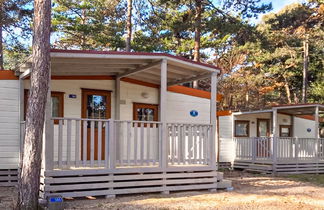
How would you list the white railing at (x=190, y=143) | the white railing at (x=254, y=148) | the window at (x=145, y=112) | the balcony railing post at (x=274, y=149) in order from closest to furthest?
1. the white railing at (x=190, y=143)
2. the window at (x=145, y=112)
3. the balcony railing post at (x=274, y=149)
4. the white railing at (x=254, y=148)

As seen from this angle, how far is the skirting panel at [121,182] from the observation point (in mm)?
6596

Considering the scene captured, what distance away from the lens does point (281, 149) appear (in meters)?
13.0

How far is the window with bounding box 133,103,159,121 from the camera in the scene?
10.1 m

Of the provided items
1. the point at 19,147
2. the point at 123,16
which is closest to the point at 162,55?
the point at 19,147

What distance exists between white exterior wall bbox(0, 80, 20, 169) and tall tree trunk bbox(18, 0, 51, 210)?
3.33m

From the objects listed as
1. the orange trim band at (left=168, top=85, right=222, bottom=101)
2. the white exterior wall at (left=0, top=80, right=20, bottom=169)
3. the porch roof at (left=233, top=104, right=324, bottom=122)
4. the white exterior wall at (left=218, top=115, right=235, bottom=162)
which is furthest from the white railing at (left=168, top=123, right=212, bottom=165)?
the white exterior wall at (left=218, top=115, right=235, bottom=162)

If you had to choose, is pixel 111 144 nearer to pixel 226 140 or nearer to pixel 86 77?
pixel 86 77

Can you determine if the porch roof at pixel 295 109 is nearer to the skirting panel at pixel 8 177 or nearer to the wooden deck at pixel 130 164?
the wooden deck at pixel 130 164

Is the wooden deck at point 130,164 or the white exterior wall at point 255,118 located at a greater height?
the white exterior wall at point 255,118

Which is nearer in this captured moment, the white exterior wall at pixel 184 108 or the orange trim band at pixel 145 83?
the orange trim band at pixel 145 83

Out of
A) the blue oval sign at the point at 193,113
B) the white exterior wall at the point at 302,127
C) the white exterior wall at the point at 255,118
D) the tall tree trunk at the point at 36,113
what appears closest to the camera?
the tall tree trunk at the point at 36,113

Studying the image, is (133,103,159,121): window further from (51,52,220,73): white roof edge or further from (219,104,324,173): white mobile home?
(219,104,324,173): white mobile home

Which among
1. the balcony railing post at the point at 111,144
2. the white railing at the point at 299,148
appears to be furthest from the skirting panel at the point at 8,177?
the white railing at the point at 299,148

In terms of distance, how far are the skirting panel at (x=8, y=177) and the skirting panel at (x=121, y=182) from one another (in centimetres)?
231
